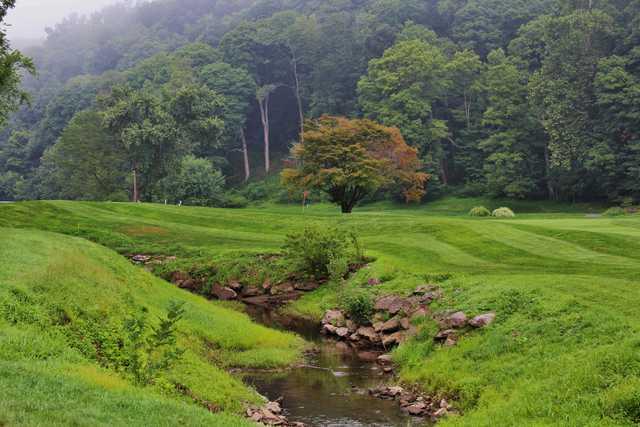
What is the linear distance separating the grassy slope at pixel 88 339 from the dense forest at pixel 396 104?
1643cm

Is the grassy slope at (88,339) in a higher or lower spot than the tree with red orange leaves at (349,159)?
lower

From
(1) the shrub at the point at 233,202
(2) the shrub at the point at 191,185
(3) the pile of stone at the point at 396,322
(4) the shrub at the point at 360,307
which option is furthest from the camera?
(1) the shrub at the point at 233,202

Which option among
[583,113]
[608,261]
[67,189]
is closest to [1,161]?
[67,189]

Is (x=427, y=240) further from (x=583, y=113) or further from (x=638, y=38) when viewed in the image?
(x=638, y=38)

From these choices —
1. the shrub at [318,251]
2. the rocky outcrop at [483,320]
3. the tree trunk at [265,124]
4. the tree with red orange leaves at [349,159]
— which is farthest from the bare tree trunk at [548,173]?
the rocky outcrop at [483,320]

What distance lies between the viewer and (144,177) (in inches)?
2876

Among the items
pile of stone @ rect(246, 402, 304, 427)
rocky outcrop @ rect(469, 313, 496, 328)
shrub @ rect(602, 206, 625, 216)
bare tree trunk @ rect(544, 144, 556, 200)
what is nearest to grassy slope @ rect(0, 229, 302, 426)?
pile of stone @ rect(246, 402, 304, 427)

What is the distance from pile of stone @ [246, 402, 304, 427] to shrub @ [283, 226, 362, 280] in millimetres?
15283

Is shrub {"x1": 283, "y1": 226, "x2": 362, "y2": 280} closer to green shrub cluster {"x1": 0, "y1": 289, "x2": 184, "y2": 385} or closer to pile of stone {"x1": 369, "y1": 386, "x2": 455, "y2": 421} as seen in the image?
pile of stone {"x1": 369, "y1": 386, "x2": 455, "y2": 421}

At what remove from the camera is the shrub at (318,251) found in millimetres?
31062

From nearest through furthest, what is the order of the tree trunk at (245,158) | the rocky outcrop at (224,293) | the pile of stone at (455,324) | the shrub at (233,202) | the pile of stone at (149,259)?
the pile of stone at (455,324)
the rocky outcrop at (224,293)
the pile of stone at (149,259)
the shrub at (233,202)
the tree trunk at (245,158)

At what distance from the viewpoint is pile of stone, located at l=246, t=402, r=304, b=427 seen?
1426cm

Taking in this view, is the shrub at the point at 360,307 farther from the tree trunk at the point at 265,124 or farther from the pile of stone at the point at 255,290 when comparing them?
the tree trunk at the point at 265,124

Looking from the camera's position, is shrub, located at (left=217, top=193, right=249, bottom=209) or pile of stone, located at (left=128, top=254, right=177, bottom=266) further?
shrub, located at (left=217, top=193, right=249, bottom=209)
